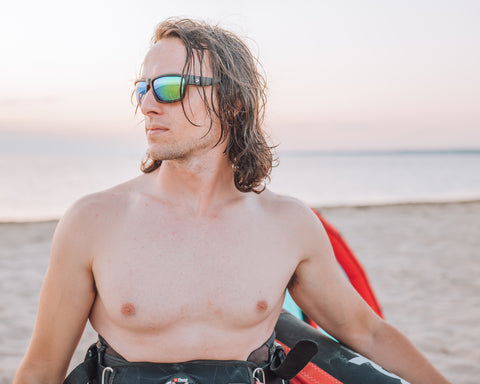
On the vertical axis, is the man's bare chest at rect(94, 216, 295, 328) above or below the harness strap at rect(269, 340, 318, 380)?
above

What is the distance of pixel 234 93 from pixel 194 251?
1.78 ft

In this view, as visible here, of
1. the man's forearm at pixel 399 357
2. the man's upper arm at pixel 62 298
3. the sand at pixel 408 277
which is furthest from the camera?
the sand at pixel 408 277

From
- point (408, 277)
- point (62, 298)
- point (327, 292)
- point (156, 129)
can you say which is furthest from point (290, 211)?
point (408, 277)

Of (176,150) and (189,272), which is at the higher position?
(176,150)

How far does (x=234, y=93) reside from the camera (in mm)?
1669

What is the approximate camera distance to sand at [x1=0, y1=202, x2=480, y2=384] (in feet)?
12.9

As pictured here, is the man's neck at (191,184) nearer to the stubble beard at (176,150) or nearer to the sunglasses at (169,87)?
the stubble beard at (176,150)

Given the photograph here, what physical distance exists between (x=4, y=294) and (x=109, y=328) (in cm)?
418

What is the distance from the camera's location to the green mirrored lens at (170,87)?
1510 mm

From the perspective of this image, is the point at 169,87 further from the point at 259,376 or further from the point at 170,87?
the point at 259,376

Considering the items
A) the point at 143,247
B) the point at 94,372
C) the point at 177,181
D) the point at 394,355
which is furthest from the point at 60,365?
the point at 394,355

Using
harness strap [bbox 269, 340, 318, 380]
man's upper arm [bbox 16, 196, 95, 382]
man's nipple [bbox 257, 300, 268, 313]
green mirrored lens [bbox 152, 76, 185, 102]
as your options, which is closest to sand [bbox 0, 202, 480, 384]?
man's upper arm [bbox 16, 196, 95, 382]

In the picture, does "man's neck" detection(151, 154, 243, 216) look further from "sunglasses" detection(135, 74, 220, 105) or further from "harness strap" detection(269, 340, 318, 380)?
"harness strap" detection(269, 340, 318, 380)

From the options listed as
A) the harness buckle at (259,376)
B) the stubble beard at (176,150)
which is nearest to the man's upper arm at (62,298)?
the stubble beard at (176,150)
